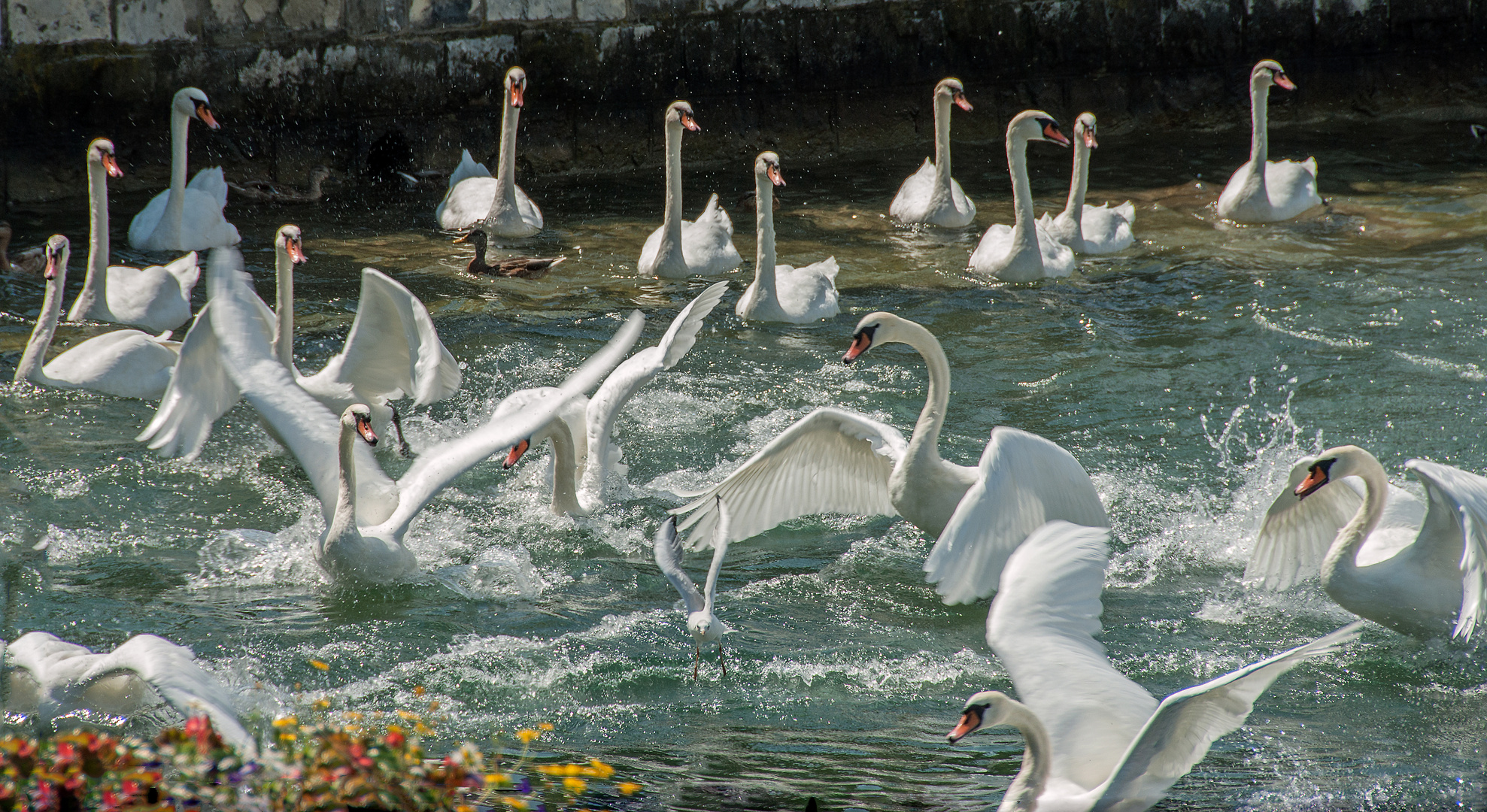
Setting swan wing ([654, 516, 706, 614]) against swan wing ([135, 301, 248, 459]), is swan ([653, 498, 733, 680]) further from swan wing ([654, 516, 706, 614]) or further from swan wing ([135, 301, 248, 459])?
swan wing ([135, 301, 248, 459])

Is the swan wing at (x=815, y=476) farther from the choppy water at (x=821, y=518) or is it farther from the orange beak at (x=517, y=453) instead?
the orange beak at (x=517, y=453)

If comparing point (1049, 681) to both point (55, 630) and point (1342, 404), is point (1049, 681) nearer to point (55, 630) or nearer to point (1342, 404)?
point (55, 630)

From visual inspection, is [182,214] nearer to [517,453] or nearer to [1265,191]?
[517,453]

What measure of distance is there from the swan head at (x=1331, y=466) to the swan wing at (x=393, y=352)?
3461mm

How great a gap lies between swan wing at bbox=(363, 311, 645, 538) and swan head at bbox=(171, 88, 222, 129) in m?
5.42

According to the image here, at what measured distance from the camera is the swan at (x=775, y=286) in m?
8.29

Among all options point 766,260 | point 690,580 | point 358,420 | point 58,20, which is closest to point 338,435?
point 358,420

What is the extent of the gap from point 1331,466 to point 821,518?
2408 millimetres

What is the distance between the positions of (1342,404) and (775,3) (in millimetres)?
7599

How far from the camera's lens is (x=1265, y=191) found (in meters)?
10.3

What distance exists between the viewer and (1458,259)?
908 centimetres

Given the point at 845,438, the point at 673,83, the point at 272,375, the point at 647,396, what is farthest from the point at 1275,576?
the point at 673,83

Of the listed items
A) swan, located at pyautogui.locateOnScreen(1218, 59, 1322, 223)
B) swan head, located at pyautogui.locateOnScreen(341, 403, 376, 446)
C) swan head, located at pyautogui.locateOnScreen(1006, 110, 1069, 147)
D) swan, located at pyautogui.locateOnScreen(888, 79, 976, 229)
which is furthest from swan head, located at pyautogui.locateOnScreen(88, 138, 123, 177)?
swan, located at pyautogui.locateOnScreen(1218, 59, 1322, 223)

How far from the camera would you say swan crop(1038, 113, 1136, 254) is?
963 centimetres
